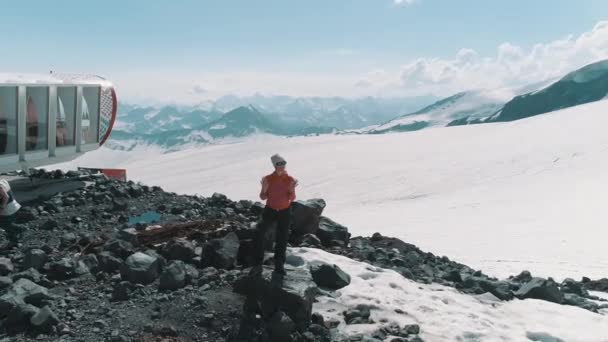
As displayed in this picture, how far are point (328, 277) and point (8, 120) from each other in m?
10.5

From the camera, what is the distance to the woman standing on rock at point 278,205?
24.7 ft

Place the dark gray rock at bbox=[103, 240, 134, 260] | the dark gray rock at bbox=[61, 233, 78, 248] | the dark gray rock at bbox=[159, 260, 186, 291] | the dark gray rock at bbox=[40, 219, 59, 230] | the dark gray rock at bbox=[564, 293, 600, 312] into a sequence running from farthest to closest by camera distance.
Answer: the dark gray rock at bbox=[40, 219, 59, 230], the dark gray rock at bbox=[61, 233, 78, 248], the dark gray rock at bbox=[564, 293, 600, 312], the dark gray rock at bbox=[103, 240, 134, 260], the dark gray rock at bbox=[159, 260, 186, 291]

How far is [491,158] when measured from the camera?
146ft

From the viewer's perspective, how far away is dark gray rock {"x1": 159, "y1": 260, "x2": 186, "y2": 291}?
7.35m

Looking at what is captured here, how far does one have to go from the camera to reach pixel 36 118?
14906mm

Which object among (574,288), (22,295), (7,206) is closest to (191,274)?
(22,295)

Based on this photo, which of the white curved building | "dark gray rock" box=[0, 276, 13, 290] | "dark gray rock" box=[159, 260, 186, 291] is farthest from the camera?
the white curved building

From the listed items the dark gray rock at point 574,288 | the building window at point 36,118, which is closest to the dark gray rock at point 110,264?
the building window at point 36,118

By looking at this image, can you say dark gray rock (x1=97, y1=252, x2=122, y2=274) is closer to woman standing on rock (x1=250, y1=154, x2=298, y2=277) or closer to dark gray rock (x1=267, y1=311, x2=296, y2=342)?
woman standing on rock (x1=250, y1=154, x2=298, y2=277)

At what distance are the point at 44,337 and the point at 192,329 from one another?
1.66 metres

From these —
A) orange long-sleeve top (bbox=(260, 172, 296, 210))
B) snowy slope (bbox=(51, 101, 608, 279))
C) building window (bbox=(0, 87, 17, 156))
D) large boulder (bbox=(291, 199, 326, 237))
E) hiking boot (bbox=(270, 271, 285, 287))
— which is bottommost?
snowy slope (bbox=(51, 101, 608, 279))

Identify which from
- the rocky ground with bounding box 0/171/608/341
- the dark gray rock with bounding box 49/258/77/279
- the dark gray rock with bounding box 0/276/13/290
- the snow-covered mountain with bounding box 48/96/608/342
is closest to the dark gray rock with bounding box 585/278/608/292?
the rocky ground with bounding box 0/171/608/341

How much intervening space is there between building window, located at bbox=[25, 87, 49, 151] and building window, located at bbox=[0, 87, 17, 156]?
1.42ft

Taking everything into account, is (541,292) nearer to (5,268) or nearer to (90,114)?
(5,268)
